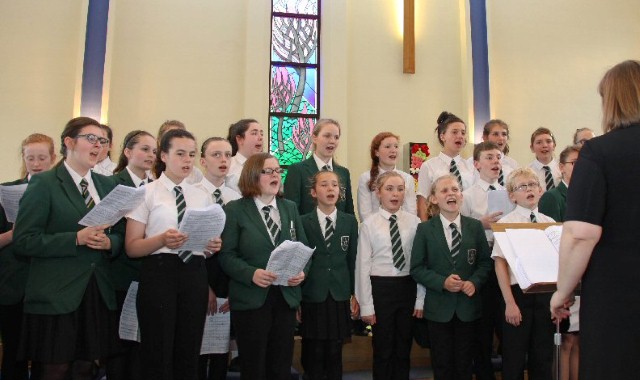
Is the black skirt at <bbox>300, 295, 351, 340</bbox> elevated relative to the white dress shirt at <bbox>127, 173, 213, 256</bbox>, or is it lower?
lower

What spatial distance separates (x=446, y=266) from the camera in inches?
129

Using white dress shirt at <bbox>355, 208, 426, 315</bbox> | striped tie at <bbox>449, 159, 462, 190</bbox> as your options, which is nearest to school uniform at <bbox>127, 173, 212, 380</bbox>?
white dress shirt at <bbox>355, 208, 426, 315</bbox>

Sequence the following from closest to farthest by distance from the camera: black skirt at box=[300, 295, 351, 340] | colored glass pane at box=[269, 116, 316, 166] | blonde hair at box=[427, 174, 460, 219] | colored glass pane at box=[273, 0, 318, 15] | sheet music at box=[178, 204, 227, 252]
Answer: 1. sheet music at box=[178, 204, 227, 252]
2. black skirt at box=[300, 295, 351, 340]
3. blonde hair at box=[427, 174, 460, 219]
4. colored glass pane at box=[269, 116, 316, 166]
5. colored glass pane at box=[273, 0, 318, 15]

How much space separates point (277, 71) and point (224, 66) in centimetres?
71

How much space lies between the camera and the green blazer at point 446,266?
3215 millimetres

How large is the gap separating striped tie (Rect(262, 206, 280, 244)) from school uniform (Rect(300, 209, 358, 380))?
0.97ft

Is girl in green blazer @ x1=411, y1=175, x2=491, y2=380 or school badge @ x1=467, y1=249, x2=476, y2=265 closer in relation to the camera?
girl in green blazer @ x1=411, y1=175, x2=491, y2=380

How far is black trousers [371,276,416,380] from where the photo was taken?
10.8 ft

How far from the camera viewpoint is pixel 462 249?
3332 mm

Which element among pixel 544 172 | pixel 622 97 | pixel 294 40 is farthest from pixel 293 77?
pixel 622 97

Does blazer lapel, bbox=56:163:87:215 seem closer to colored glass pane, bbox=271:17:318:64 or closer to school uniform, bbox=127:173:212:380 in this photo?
school uniform, bbox=127:173:212:380

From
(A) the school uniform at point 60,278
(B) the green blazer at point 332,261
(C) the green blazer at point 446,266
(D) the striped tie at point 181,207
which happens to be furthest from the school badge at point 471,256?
(A) the school uniform at point 60,278

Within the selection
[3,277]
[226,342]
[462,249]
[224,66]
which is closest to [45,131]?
[224,66]

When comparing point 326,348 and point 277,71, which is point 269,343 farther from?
point 277,71
